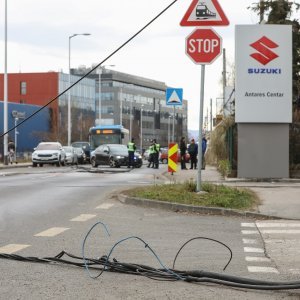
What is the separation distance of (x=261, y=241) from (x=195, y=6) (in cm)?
557

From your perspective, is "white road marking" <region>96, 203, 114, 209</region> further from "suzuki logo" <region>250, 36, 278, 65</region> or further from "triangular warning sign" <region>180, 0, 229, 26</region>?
"suzuki logo" <region>250, 36, 278, 65</region>

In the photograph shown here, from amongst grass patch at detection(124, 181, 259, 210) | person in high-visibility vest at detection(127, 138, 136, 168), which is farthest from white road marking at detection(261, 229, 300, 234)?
person in high-visibility vest at detection(127, 138, 136, 168)

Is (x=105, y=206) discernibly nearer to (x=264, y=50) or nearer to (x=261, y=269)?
(x=261, y=269)

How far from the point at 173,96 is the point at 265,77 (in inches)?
116

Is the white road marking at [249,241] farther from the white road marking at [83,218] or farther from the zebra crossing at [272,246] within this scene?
the white road marking at [83,218]

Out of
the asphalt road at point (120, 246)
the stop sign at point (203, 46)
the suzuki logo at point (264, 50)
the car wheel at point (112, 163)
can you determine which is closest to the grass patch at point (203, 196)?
the asphalt road at point (120, 246)

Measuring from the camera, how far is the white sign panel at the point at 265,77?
61.0 ft

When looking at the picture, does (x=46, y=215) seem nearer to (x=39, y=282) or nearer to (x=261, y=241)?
(x=261, y=241)

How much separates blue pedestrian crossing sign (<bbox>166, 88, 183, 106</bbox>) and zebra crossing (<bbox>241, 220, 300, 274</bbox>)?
8.61 meters

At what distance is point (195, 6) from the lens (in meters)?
12.2

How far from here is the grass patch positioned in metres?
12.0

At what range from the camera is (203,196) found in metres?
12.7

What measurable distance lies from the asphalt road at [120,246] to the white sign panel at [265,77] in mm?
6472

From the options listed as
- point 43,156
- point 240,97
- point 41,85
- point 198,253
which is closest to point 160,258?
point 198,253
